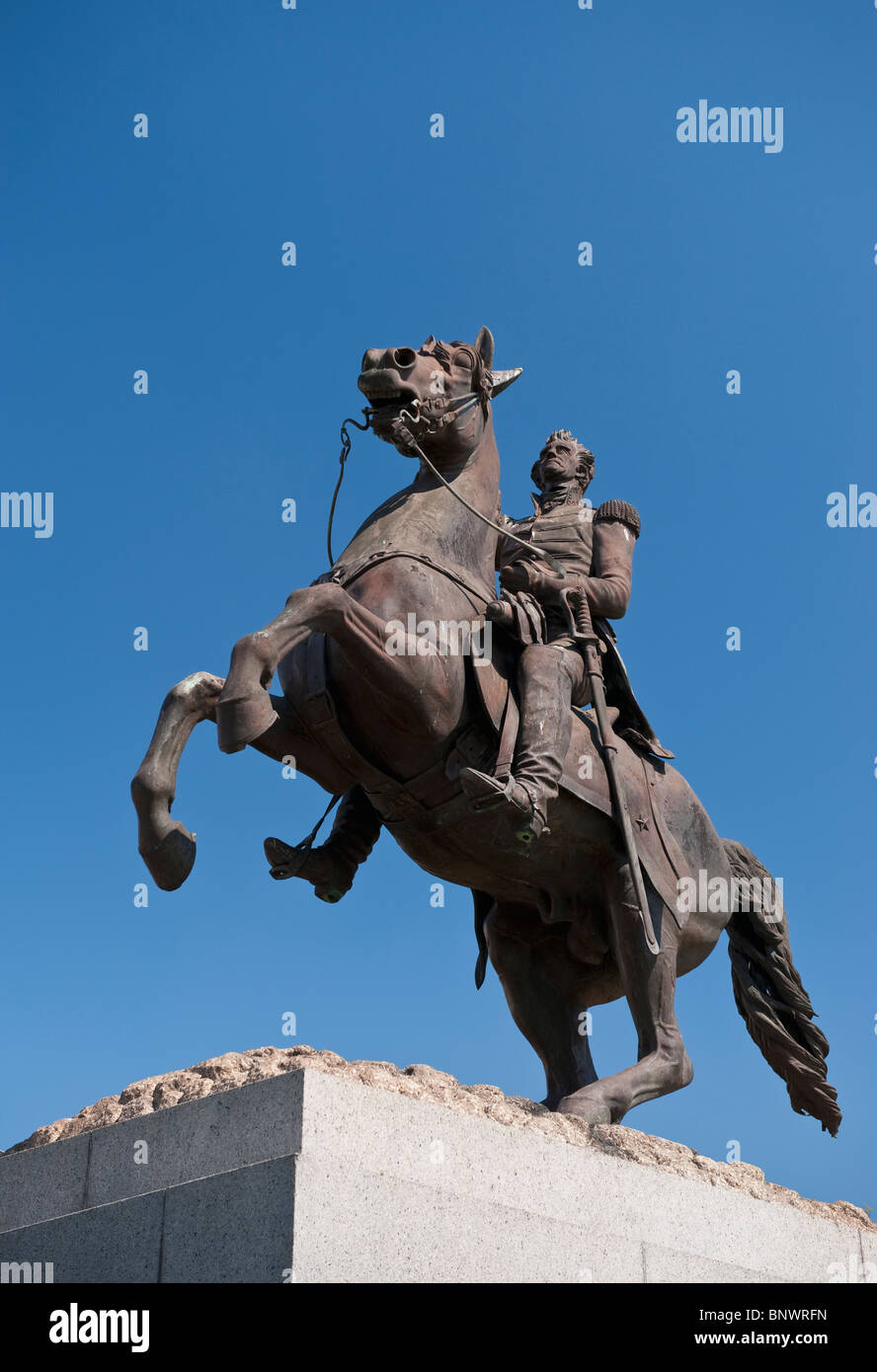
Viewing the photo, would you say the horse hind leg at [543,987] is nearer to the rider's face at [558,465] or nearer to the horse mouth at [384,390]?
the rider's face at [558,465]

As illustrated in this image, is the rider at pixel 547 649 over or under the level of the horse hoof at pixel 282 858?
over

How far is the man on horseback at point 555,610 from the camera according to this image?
8578 mm

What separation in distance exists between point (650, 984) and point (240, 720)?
125 inches

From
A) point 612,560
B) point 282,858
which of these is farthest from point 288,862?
point 612,560

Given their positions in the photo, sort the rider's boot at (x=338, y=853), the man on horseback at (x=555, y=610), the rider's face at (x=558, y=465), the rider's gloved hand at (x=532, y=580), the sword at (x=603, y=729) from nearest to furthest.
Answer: the man on horseback at (x=555, y=610) < the rider's boot at (x=338, y=853) < the sword at (x=603, y=729) < the rider's gloved hand at (x=532, y=580) < the rider's face at (x=558, y=465)

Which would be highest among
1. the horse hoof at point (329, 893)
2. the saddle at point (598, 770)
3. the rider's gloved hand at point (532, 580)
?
the rider's gloved hand at point (532, 580)

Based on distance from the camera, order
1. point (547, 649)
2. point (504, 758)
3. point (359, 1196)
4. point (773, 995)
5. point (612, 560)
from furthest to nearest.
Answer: point (773, 995), point (612, 560), point (547, 649), point (504, 758), point (359, 1196)

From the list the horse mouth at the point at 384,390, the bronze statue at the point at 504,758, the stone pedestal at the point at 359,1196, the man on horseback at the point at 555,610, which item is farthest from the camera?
the horse mouth at the point at 384,390

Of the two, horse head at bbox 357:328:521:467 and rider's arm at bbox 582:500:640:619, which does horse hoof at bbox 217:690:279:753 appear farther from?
rider's arm at bbox 582:500:640:619

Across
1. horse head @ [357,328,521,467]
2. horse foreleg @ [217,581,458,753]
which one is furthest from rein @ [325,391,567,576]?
horse foreleg @ [217,581,458,753]

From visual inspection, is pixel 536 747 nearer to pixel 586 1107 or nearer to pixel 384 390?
pixel 586 1107

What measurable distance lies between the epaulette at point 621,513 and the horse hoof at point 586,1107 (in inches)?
144

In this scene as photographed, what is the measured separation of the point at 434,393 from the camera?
30.7 feet

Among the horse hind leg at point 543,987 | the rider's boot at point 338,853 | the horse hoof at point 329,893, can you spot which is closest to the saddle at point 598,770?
the horse hind leg at point 543,987
